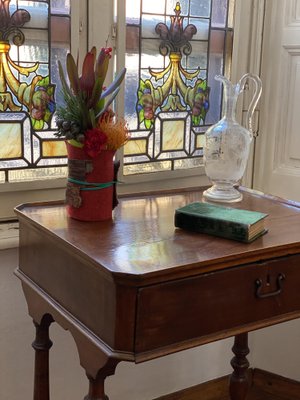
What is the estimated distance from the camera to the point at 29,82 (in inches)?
64.2

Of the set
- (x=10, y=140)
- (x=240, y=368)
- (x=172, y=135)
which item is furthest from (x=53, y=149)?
(x=240, y=368)

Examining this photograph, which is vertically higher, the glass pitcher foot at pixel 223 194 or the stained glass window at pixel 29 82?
the stained glass window at pixel 29 82

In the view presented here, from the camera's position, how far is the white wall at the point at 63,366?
1714 mm

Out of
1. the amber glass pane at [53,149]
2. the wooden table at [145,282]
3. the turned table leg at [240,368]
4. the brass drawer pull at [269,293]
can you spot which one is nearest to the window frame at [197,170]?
the amber glass pane at [53,149]

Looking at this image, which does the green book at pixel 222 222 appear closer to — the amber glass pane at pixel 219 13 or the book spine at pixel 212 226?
the book spine at pixel 212 226

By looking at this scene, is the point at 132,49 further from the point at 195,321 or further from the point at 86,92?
the point at 195,321

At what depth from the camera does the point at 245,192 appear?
1.73 meters

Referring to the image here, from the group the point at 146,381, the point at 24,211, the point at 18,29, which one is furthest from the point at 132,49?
the point at 146,381

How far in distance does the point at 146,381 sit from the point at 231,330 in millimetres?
849

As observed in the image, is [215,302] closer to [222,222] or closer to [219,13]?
[222,222]

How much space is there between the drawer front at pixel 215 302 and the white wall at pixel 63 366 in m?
0.72

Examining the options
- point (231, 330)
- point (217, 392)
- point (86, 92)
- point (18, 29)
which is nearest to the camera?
point (231, 330)

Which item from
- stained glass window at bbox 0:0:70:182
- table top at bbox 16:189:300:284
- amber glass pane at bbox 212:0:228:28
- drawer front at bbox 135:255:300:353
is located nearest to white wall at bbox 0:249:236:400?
stained glass window at bbox 0:0:70:182

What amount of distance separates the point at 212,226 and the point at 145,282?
10.8 inches
